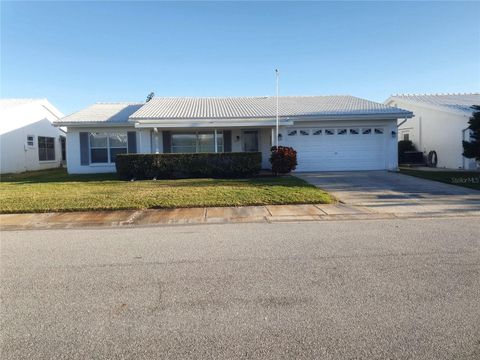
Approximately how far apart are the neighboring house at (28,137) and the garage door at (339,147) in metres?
16.6

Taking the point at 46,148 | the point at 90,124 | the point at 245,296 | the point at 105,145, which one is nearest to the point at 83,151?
the point at 105,145

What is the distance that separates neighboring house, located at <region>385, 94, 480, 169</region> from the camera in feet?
61.9

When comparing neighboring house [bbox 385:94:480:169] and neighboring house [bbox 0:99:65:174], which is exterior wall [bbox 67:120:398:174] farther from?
neighboring house [bbox 0:99:65:174]

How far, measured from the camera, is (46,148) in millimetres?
25453

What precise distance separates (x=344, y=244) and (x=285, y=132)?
43.3ft

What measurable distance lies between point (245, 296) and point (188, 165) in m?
12.1

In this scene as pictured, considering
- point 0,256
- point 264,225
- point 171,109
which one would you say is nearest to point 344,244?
point 264,225

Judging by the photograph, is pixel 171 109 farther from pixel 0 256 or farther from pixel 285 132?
pixel 0 256

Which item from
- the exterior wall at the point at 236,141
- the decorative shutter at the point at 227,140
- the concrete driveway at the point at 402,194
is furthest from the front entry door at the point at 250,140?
the concrete driveway at the point at 402,194

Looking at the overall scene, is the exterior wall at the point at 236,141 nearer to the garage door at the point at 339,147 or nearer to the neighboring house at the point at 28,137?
the garage door at the point at 339,147

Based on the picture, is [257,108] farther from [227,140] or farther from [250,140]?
[227,140]

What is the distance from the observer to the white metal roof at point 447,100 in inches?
785

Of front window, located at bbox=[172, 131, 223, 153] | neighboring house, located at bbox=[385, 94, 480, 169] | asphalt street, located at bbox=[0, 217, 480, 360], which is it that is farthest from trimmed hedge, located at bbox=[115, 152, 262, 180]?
asphalt street, located at bbox=[0, 217, 480, 360]

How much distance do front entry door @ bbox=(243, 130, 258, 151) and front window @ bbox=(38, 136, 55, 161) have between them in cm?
1476
